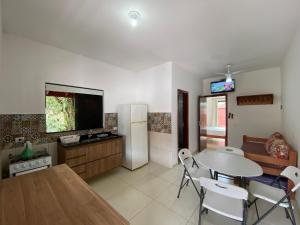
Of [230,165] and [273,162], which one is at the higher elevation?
[230,165]

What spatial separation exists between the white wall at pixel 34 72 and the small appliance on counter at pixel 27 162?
0.68m

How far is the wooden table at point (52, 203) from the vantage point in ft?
2.36

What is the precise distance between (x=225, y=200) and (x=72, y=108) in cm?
290

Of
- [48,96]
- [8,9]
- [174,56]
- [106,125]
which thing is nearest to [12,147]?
[48,96]

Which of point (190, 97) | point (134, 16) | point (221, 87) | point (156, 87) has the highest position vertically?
point (134, 16)

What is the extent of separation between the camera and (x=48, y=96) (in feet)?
8.20

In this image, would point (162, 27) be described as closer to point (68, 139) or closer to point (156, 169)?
point (68, 139)

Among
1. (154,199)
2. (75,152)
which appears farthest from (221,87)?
(75,152)

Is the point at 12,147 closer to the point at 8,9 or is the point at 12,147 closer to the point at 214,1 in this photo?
the point at 8,9

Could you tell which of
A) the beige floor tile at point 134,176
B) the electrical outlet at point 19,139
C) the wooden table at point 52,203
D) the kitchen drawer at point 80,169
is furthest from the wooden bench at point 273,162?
the electrical outlet at point 19,139

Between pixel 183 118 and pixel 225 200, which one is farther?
pixel 183 118

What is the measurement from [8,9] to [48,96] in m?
1.27

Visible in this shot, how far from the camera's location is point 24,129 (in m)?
2.22

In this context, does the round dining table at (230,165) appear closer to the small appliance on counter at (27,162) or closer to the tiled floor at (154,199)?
the tiled floor at (154,199)
